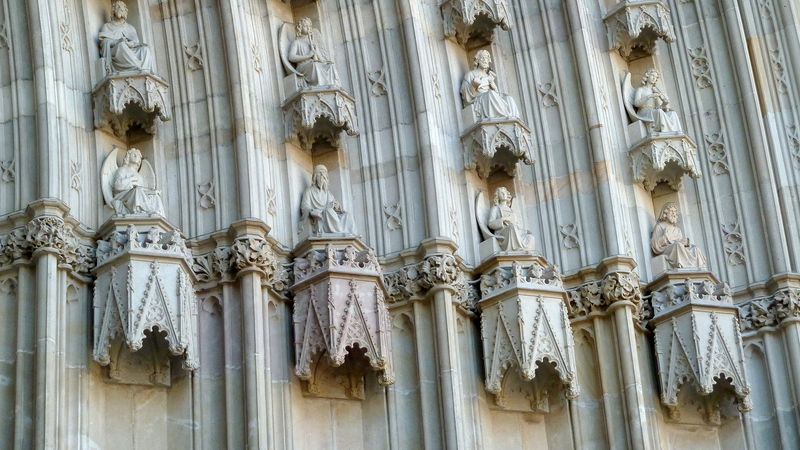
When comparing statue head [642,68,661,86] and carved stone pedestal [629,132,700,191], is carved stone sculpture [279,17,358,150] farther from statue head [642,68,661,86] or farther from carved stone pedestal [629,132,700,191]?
statue head [642,68,661,86]

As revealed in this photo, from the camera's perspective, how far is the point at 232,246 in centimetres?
2031

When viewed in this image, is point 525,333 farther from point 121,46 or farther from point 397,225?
point 121,46

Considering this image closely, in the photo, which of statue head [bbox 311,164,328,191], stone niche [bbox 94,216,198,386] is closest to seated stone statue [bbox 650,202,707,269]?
statue head [bbox 311,164,328,191]

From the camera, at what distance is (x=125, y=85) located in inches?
810

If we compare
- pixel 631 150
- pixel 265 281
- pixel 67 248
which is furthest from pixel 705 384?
pixel 67 248

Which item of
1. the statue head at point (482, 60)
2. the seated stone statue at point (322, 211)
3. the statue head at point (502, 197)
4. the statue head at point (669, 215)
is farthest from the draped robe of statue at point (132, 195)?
the statue head at point (669, 215)

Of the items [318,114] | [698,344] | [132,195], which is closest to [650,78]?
[698,344]

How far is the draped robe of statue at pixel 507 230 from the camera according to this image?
2159cm

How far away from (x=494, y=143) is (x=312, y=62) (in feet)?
7.55

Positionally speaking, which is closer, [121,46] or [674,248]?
[121,46]

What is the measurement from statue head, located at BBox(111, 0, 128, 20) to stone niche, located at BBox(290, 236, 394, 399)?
333 cm

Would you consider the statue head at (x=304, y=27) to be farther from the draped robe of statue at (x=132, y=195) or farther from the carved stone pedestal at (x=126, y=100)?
the draped robe of statue at (x=132, y=195)

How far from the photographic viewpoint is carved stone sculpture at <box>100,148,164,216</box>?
20.1m

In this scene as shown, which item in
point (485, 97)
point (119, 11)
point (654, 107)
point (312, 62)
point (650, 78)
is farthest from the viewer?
point (650, 78)
